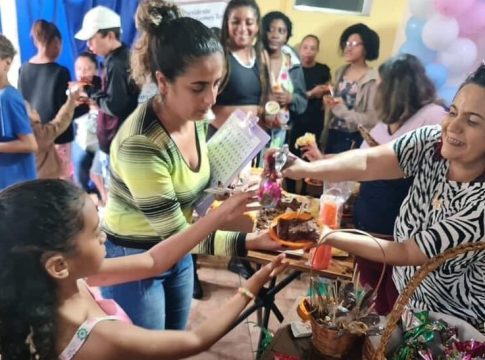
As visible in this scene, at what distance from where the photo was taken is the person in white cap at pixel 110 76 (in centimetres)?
274

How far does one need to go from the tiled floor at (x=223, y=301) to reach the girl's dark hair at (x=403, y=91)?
1.08 metres

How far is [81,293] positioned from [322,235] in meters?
0.70

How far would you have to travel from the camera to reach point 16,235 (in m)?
0.78

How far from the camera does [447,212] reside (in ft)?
3.91

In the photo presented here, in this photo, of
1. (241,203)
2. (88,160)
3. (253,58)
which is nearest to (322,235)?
(241,203)

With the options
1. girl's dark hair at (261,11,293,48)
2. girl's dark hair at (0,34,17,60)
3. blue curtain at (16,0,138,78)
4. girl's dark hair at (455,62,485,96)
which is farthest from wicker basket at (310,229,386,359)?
blue curtain at (16,0,138,78)

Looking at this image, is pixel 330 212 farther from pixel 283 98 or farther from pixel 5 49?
pixel 5 49

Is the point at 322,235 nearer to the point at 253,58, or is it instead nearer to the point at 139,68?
the point at 139,68

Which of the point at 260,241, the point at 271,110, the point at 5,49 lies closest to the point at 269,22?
the point at 271,110

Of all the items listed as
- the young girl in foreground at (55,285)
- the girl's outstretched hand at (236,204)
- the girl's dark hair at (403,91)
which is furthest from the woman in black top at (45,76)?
the young girl in foreground at (55,285)

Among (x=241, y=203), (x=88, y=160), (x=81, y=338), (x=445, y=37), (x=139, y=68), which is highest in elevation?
(x=445, y=37)

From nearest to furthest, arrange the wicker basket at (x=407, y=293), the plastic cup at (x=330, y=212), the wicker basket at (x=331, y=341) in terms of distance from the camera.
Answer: the wicker basket at (x=407, y=293) < the wicker basket at (x=331, y=341) < the plastic cup at (x=330, y=212)

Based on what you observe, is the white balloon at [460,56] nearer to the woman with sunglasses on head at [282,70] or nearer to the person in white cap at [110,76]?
the woman with sunglasses on head at [282,70]

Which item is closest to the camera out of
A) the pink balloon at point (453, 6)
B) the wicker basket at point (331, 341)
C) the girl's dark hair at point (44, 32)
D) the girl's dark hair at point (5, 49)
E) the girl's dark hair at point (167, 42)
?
the wicker basket at point (331, 341)
